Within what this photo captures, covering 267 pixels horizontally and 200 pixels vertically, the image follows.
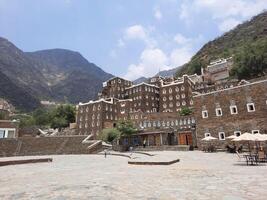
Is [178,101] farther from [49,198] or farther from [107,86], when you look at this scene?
[49,198]

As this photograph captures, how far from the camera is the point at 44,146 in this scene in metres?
46.9

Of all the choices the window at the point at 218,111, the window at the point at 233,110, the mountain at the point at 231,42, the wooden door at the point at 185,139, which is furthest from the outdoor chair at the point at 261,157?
A: the mountain at the point at 231,42

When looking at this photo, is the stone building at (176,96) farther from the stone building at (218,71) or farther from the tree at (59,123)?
the tree at (59,123)

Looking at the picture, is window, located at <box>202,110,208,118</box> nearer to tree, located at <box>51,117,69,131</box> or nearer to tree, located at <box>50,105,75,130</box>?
tree, located at <box>51,117,69,131</box>

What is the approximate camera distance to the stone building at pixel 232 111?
29641mm

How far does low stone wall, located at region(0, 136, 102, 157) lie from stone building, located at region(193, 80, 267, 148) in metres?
18.3

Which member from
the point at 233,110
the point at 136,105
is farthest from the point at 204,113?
the point at 136,105

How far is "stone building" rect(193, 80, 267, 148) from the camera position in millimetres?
29641

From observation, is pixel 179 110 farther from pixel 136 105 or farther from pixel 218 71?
pixel 218 71

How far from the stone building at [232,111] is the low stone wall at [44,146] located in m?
18.3

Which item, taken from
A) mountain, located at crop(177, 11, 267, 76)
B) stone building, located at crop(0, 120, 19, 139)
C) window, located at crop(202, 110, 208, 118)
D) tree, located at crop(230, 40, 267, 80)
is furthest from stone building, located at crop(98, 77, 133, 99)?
window, located at crop(202, 110, 208, 118)

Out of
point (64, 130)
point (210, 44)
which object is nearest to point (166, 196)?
point (64, 130)

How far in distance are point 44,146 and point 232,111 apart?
32708 millimetres

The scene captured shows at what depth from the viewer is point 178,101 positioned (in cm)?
8981
